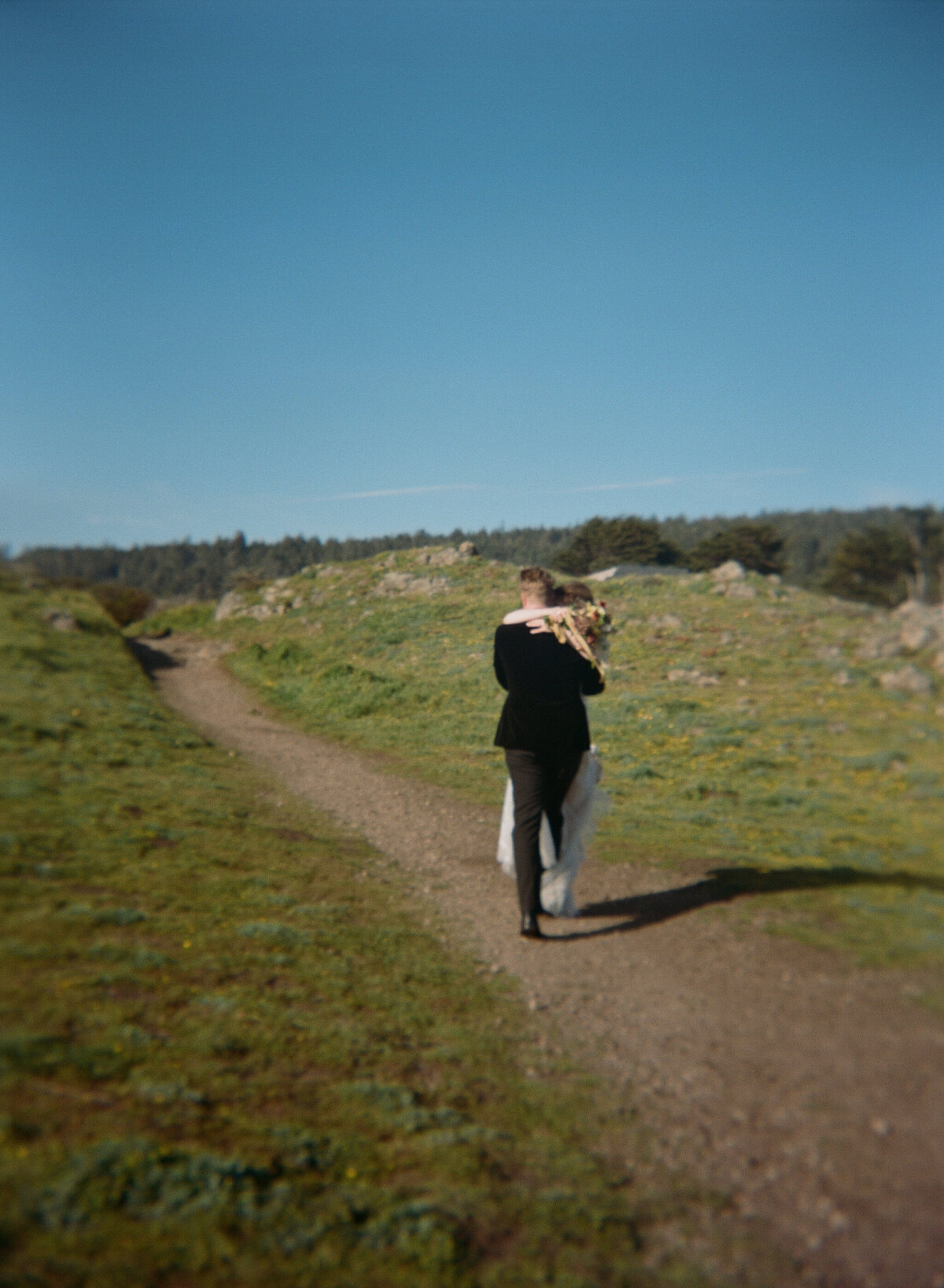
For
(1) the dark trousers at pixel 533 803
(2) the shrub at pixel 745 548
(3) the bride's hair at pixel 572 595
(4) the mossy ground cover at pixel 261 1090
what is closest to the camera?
(4) the mossy ground cover at pixel 261 1090

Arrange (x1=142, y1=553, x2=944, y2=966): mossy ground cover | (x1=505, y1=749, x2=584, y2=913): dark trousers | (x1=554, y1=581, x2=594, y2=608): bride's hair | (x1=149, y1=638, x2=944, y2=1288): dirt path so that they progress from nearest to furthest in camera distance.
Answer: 1. (x1=149, y1=638, x2=944, y2=1288): dirt path
2. (x1=142, y1=553, x2=944, y2=966): mossy ground cover
3. (x1=505, y1=749, x2=584, y2=913): dark trousers
4. (x1=554, y1=581, x2=594, y2=608): bride's hair

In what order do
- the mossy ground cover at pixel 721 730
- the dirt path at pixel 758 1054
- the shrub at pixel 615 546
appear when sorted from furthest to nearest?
the shrub at pixel 615 546 → the mossy ground cover at pixel 721 730 → the dirt path at pixel 758 1054

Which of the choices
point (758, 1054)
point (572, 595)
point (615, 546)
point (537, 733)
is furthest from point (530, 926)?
point (615, 546)

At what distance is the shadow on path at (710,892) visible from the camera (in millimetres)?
6195

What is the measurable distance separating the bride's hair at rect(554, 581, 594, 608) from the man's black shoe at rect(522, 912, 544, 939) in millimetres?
2403

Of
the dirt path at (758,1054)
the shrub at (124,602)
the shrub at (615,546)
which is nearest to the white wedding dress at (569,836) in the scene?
the dirt path at (758,1054)

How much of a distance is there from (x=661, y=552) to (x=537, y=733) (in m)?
45.6

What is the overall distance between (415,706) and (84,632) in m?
10.9

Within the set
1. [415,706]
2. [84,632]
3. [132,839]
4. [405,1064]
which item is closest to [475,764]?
[415,706]

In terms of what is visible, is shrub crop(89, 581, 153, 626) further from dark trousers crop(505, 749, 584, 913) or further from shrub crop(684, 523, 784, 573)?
dark trousers crop(505, 749, 584, 913)

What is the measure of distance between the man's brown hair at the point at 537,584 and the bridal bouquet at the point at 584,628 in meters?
0.21

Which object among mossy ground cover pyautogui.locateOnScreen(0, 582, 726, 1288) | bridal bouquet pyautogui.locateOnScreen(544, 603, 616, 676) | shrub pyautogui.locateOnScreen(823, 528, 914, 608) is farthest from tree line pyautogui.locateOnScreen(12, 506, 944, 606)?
mossy ground cover pyautogui.locateOnScreen(0, 582, 726, 1288)

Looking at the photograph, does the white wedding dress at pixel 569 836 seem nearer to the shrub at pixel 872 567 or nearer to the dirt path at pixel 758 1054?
the dirt path at pixel 758 1054

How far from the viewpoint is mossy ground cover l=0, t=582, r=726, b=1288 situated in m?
2.76
